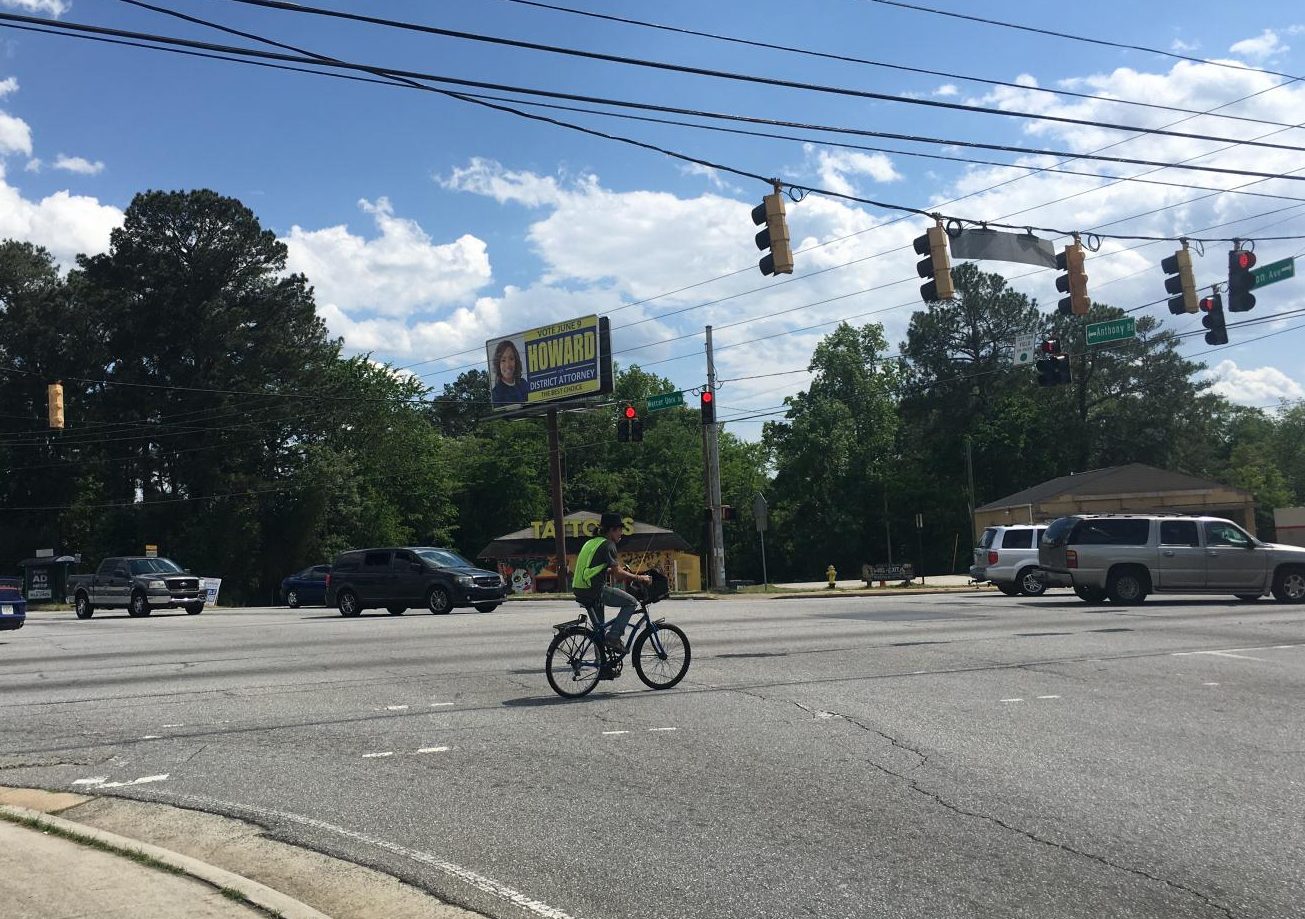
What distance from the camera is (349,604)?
29719 millimetres

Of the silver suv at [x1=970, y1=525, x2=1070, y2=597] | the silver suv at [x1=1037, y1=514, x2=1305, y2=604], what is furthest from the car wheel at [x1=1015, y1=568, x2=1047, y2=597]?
the silver suv at [x1=1037, y1=514, x2=1305, y2=604]

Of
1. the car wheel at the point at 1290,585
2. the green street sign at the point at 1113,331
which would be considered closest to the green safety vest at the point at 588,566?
the car wheel at the point at 1290,585

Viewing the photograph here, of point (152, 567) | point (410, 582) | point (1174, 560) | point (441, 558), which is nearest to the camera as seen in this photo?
point (1174, 560)

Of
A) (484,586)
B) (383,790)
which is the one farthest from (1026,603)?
(383,790)

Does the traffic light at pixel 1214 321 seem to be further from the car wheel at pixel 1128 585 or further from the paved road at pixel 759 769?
Result: the paved road at pixel 759 769

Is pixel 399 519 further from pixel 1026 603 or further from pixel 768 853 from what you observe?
pixel 768 853

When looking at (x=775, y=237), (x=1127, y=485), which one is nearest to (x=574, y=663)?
(x=775, y=237)

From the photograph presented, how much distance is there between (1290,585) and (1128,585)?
3194 mm

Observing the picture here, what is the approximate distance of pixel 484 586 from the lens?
92.7ft

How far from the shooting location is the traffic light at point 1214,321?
24562mm

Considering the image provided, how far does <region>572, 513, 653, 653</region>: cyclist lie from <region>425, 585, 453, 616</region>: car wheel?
17.6 meters

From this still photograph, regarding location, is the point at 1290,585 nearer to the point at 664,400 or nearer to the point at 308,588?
the point at 664,400

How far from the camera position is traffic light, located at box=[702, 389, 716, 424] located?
3782 centimetres

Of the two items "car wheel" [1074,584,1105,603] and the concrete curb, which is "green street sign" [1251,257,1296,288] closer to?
"car wheel" [1074,584,1105,603]
